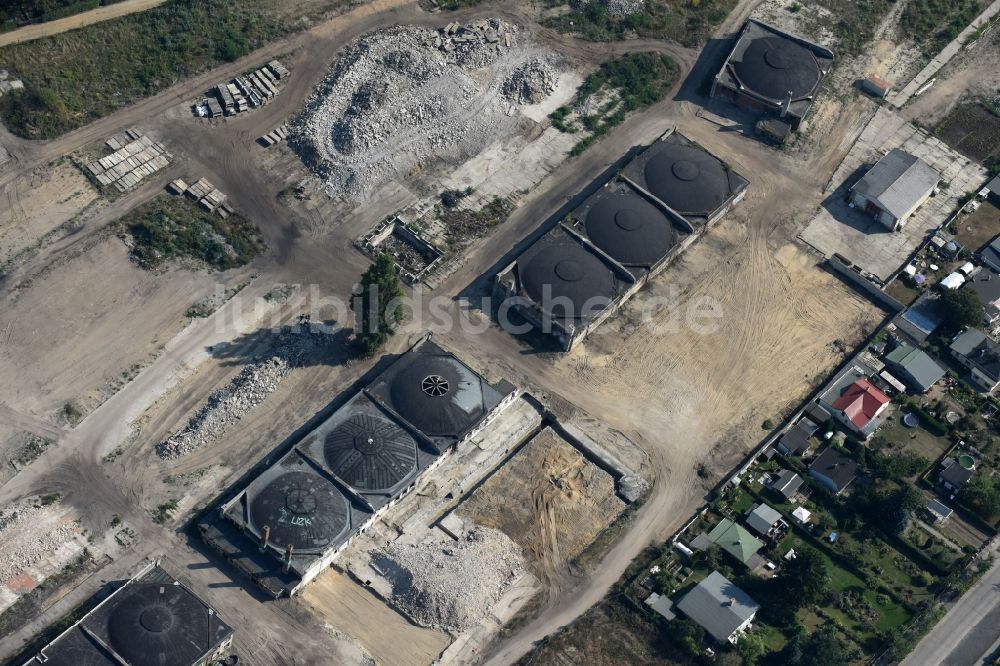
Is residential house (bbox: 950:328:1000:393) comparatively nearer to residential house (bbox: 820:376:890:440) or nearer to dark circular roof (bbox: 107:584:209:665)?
residential house (bbox: 820:376:890:440)

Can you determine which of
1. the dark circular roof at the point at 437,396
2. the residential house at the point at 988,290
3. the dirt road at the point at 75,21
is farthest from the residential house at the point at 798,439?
the dirt road at the point at 75,21

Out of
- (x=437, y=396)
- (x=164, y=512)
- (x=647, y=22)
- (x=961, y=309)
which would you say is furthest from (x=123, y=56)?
(x=961, y=309)

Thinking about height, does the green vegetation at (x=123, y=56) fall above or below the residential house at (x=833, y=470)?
below

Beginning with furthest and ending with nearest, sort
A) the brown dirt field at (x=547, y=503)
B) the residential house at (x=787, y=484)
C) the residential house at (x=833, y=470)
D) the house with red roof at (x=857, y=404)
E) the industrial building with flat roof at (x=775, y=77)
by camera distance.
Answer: the industrial building with flat roof at (x=775, y=77)
the house with red roof at (x=857, y=404)
the residential house at (x=833, y=470)
the residential house at (x=787, y=484)
the brown dirt field at (x=547, y=503)

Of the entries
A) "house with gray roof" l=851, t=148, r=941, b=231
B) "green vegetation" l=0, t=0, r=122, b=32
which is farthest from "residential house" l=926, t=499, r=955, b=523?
"green vegetation" l=0, t=0, r=122, b=32

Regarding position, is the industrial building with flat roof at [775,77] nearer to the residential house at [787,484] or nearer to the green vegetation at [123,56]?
the residential house at [787,484]

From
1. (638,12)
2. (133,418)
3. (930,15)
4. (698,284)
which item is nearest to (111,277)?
(133,418)
